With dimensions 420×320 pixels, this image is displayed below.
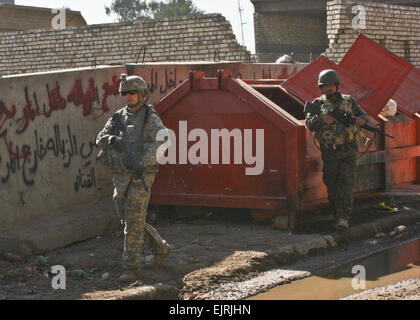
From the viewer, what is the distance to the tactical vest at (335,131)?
23.8 ft

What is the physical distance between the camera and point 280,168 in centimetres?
745

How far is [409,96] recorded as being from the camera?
956cm

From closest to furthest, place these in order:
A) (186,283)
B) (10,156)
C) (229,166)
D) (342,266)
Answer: (186,283)
(342,266)
(10,156)
(229,166)

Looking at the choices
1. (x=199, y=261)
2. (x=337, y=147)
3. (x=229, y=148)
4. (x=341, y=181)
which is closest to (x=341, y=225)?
(x=341, y=181)

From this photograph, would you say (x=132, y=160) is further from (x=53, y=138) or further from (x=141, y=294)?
(x=53, y=138)

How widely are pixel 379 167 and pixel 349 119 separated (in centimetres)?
158

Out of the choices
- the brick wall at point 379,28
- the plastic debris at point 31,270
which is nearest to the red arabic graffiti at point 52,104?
the plastic debris at point 31,270

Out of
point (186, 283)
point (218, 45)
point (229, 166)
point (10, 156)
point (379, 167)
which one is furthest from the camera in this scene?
point (218, 45)

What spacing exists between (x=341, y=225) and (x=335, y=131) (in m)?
0.96

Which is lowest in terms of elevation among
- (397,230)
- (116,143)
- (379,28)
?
(397,230)

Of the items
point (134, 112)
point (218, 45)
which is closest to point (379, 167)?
point (134, 112)

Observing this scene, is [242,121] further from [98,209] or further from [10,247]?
[10,247]

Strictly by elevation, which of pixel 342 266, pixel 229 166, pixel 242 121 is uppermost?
pixel 242 121

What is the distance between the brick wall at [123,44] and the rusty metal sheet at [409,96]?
5.19 metres
